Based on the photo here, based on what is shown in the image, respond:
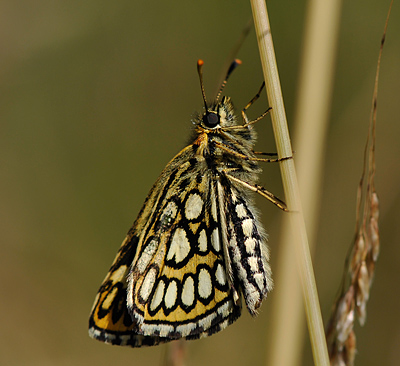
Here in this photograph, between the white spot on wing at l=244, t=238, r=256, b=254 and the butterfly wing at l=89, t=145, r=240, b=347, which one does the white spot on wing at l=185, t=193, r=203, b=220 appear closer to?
the butterfly wing at l=89, t=145, r=240, b=347

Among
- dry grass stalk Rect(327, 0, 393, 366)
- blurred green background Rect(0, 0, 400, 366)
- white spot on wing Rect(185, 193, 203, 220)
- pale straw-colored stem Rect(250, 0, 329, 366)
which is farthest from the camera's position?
blurred green background Rect(0, 0, 400, 366)

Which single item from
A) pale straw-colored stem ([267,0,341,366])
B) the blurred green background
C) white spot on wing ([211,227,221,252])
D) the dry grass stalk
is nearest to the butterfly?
white spot on wing ([211,227,221,252])

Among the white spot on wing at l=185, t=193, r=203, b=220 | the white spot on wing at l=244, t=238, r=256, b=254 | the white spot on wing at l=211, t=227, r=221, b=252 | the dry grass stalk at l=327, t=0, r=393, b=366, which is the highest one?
the white spot on wing at l=185, t=193, r=203, b=220

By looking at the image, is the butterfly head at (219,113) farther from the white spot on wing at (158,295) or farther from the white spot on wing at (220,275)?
the white spot on wing at (158,295)

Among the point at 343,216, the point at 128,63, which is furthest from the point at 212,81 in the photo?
the point at 343,216

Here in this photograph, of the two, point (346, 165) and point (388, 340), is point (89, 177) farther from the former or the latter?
point (388, 340)

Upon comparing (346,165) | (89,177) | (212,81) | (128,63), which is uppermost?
(128,63)
